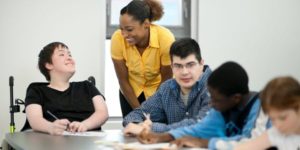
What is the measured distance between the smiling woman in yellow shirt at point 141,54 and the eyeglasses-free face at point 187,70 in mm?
642

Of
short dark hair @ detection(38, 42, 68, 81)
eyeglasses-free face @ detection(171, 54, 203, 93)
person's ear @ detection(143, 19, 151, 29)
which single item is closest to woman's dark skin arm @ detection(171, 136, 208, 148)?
eyeglasses-free face @ detection(171, 54, 203, 93)

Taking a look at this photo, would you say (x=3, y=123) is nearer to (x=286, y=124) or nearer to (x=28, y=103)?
(x=28, y=103)

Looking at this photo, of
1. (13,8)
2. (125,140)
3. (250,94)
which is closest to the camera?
(250,94)

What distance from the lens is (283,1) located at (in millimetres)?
4406

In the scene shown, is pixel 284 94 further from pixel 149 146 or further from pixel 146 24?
pixel 146 24

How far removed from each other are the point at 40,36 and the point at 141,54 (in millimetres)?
1243

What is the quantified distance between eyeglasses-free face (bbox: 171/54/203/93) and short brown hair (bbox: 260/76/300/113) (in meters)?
0.89

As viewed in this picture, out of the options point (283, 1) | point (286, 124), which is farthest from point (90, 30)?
point (286, 124)

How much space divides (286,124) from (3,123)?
2.96m

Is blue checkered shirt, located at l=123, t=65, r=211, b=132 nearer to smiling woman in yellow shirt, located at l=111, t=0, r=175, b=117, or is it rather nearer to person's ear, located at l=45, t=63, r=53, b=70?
smiling woman in yellow shirt, located at l=111, t=0, r=175, b=117

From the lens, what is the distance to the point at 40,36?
12.7ft

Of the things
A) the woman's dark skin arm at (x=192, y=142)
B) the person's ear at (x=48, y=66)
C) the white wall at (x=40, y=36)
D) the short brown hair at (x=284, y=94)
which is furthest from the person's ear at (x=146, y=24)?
the short brown hair at (x=284, y=94)

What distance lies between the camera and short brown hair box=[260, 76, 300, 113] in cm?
134

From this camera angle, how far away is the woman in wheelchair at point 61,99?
262 cm
